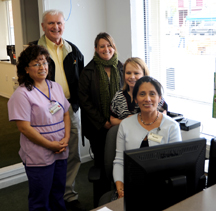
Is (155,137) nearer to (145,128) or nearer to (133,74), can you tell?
(145,128)

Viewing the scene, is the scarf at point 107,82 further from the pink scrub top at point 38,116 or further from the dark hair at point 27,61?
the dark hair at point 27,61

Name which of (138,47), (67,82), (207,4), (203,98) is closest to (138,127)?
(67,82)

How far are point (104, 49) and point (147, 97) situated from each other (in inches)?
33.3

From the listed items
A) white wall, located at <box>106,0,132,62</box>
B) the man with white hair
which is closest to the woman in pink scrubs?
the man with white hair

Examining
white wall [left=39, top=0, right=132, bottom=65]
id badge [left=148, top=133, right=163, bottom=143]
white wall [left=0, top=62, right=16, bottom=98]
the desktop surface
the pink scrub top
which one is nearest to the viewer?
the desktop surface

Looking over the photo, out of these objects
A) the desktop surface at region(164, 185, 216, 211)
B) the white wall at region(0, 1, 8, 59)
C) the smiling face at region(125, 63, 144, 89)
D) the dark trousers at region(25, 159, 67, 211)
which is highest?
the white wall at region(0, 1, 8, 59)

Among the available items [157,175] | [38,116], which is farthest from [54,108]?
[157,175]

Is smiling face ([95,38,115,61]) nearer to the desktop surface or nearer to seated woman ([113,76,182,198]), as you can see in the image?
seated woman ([113,76,182,198])

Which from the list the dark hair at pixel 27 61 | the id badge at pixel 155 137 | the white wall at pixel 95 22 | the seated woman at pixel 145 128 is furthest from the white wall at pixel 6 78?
the id badge at pixel 155 137

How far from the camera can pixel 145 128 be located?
1940mm

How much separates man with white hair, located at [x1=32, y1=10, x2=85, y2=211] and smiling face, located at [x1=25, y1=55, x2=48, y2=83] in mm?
259

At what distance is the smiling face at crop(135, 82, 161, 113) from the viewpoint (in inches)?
75.3

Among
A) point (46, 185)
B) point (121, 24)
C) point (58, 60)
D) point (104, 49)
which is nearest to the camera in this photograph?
point (46, 185)

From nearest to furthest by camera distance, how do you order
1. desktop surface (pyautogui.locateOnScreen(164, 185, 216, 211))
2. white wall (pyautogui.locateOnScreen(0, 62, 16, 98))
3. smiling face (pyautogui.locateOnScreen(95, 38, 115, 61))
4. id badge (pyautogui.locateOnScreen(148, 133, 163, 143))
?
desktop surface (pyautogui.locateOnScreen(164, 185, 216, 211))
id badge (pyautogui.locateOnScreen(148, 133, 163, 143))
smiling face (pyautogui.locateOnScreen(95, 38, 115, 61))
white wall (pyautogui.locateOnScreen(0, 62, 16, 98))
